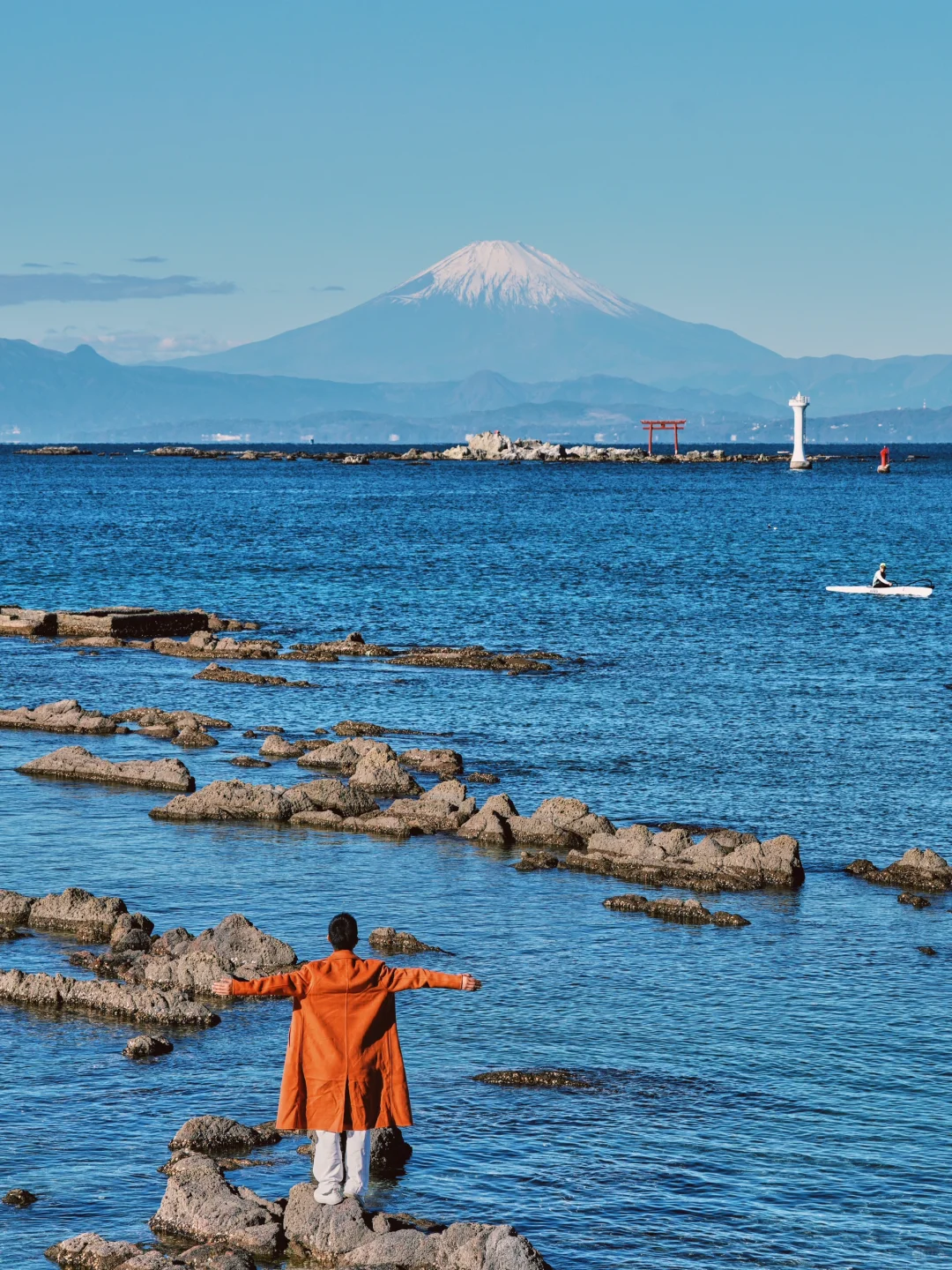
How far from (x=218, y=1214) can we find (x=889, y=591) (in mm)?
69129

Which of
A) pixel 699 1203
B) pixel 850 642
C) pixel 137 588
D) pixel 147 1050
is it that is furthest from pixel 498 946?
pixel 137 588

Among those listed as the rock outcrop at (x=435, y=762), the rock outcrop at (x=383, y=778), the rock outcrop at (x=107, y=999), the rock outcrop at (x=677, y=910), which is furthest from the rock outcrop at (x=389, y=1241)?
the rock outcrop at (x=435, y=762)

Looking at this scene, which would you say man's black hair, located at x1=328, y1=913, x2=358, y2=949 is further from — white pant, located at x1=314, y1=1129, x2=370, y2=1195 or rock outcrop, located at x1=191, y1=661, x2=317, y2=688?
rock outcrop, located at x1=191, y1=661, x2=317, y2=688

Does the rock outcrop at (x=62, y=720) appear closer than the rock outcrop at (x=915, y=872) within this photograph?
No

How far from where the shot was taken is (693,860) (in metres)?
28.8

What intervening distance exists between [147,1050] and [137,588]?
220ft

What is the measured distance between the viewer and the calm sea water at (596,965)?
16516 mm

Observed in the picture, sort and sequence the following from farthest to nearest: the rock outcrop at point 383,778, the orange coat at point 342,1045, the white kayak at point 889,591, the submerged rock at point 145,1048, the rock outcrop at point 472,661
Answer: the white kayak at point 889,591, the rock outcrop at point 472,661, the rock outcrop at point 383,778, the submerged rock at point 145,1048, the orange coat at point 342,1045

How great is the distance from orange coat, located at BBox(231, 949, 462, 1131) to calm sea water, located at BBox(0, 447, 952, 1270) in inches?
81.1

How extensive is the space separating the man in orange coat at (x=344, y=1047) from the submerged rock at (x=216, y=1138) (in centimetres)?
257

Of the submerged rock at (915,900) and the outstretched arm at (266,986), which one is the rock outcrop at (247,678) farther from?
the outstretched arm at (266,986)

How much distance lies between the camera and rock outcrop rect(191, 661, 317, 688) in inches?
1970

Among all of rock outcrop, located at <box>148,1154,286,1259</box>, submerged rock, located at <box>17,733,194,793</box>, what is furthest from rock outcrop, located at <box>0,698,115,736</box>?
rock outcrop, located at <box>148,1154,286,1259</box>

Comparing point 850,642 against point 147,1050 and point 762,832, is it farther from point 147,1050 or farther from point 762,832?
point 147,1050
